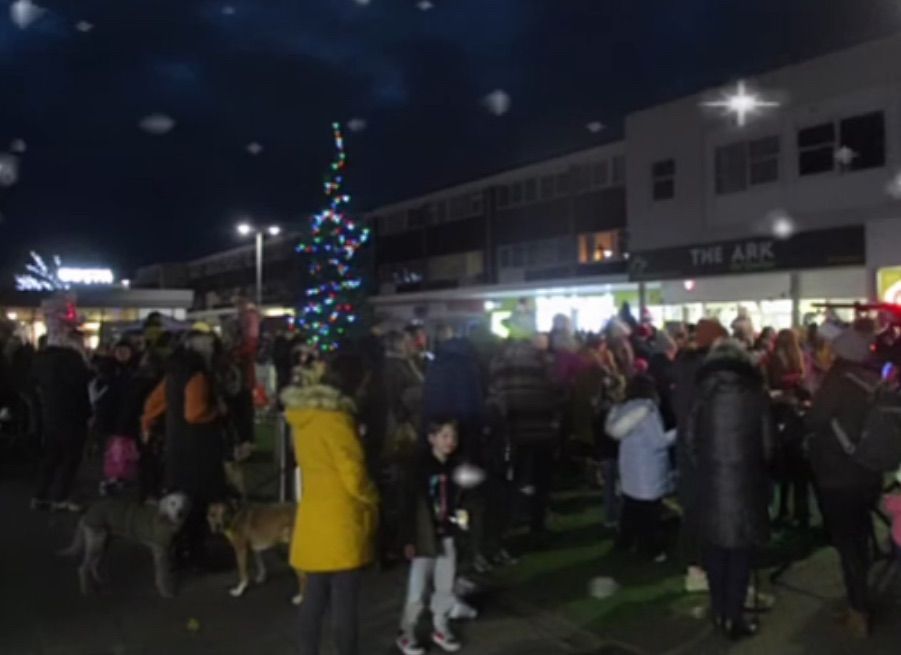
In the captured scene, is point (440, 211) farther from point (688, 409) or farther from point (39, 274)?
point (688, 409)

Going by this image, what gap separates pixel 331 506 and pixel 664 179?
23914 millimetres

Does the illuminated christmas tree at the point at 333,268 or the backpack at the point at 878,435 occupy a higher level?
the illuminated christmas tree at the point at 333,268

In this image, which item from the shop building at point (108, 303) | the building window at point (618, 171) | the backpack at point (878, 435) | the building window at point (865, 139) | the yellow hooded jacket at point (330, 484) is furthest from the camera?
the shop building at point (108, 303)

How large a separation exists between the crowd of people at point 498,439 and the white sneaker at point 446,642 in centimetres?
2

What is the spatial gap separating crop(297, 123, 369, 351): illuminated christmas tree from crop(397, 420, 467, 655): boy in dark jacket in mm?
17547

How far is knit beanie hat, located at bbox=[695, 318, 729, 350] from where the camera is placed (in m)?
7.75

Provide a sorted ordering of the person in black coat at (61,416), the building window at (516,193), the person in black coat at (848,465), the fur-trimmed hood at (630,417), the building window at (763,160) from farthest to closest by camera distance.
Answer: the building window at (516,193), the building window at (763,160), the person in black coat at (61,416), the fur-trimmed hood at (630,417), the person in black coat at (848,465)

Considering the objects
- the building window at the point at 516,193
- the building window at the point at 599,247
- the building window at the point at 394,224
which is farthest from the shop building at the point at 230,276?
the building window at the point at 599,247

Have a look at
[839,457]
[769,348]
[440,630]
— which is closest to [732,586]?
[839,457]

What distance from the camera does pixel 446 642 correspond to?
6.78m

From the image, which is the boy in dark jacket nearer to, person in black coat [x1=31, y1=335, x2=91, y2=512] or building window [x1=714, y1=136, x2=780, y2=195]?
person in black coat [x1=31, y1=335, x2=91, y2=512]

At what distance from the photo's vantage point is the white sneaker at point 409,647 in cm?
666

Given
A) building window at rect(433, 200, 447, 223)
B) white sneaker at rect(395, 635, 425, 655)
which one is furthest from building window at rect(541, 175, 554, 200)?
white sneaker at rect(395, 635, 425, 655)

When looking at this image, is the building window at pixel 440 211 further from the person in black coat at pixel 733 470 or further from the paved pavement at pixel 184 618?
the person in black coat at pixel 733 470
